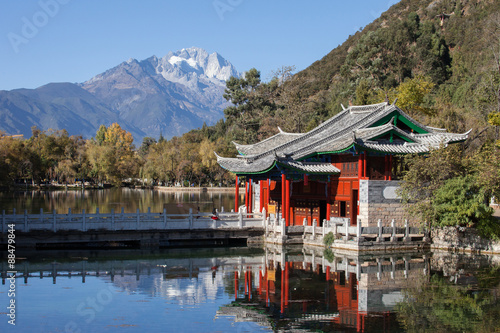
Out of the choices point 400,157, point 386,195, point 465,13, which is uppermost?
point 465,13

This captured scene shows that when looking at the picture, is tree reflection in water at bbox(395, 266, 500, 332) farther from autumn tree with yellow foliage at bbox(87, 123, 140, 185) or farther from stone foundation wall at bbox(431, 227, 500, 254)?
autumn tree with yellow foliage at bbox(87, 123, 140, 185)

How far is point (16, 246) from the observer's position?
31.2 m

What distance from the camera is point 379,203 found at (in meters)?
31.6

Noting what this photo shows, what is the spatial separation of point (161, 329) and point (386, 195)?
18440 millimetres

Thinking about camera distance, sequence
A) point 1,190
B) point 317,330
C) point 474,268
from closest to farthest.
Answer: point 317,330 → point 474,268 → point 1,190

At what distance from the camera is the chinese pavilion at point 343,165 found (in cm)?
3184

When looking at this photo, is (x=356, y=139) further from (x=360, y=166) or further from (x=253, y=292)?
(x=253, y=292)

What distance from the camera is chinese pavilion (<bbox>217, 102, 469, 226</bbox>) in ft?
104

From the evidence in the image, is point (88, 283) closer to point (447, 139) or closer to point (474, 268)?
point (474, 268)

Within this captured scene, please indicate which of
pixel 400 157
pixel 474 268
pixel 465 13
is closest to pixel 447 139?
pixel 400 157

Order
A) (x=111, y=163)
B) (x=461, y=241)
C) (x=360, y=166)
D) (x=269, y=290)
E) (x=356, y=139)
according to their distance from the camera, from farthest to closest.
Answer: (x=111, y=163)
(x=360, y=166)
(x=356, y=139)
(x=461, y=241)
(x=269, y=290)

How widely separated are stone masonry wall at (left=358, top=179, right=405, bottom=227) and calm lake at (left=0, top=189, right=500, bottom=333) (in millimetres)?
2632

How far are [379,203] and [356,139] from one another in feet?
12.6

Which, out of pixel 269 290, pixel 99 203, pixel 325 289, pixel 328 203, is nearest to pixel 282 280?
pixel 269 290
